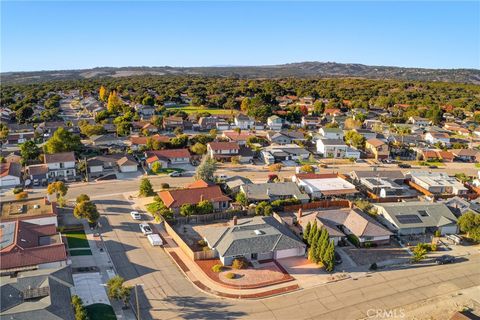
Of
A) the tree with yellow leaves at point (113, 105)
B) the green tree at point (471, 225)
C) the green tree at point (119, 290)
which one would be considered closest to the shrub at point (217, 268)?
the green tree at point (119, 290)

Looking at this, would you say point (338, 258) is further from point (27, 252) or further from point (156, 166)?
point (156, 166)

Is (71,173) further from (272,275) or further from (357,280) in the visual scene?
(357,280)

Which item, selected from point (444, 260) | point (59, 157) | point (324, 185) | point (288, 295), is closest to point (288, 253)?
point (288, 295)

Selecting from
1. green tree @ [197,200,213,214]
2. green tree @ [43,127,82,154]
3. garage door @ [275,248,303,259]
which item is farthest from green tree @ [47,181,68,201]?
garage door @ [275,248,303,259]

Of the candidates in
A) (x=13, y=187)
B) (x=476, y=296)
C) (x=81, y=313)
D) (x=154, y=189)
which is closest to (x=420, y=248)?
(x=476, y=296)

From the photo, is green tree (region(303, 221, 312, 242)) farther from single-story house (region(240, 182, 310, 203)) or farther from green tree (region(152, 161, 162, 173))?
green tree (region(152, 161, 162, 173))

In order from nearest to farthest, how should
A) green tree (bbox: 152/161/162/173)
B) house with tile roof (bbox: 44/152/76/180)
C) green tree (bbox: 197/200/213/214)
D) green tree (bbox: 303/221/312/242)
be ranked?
1. green tree (bbox: 303/221/312/242)
2. green tree (bbox: 197/200/213/214)
3. house with tile roof (bbox: 44/152/76/180)
4. green tree (bbox: 152/161/162/173)

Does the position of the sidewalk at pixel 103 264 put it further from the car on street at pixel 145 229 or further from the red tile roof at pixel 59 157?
the red tile roof at pixel 59 157
